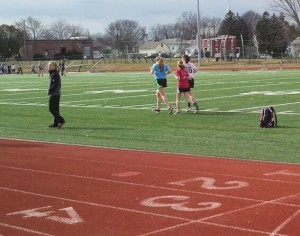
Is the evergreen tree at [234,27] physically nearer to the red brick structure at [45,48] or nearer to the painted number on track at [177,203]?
the red brick structure at [45,48]

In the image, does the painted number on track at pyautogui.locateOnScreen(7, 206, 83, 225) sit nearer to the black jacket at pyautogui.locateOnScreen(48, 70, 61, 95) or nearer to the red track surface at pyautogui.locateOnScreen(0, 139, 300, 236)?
the red track surface at pyautogui.locateOnScreen(0, 139, 300, 236)

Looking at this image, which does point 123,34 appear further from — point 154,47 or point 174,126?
point 174,126

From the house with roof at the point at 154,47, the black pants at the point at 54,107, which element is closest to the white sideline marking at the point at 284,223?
the black pants at the point at 54,107

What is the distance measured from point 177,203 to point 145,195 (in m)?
0.60

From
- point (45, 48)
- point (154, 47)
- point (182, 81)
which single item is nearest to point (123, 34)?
point (154, 47)

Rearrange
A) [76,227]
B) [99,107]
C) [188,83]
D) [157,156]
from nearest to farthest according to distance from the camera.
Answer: [76,227] < [157,156] < [188,83] < [99,107]

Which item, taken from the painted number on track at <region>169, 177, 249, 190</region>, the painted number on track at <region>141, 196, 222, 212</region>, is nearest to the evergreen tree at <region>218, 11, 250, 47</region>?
the painted number on track at <region>169, 177, 249, 190</region>

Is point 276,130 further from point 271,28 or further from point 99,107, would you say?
point 271,28

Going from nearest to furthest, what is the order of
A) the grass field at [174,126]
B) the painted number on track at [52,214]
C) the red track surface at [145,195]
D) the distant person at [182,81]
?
the red track surface at [145,195]
the painted number on track at [52,214]
the grass field at [174,126]
the distant person at [182,81]

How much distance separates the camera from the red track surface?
236 inches

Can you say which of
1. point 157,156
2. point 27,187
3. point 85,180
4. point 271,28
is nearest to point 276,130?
point 157,156

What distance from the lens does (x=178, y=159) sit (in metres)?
10.3

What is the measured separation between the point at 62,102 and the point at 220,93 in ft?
22.5

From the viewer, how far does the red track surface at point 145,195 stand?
236 inches
